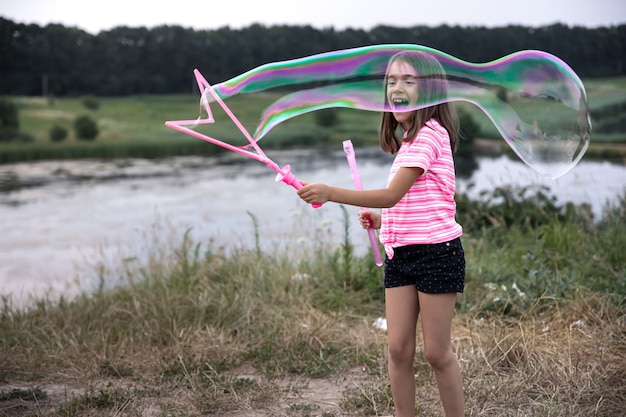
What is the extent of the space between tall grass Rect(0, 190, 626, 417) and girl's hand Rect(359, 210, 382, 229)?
83cm

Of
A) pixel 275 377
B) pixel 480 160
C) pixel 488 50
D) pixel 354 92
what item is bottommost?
pixel 275 377

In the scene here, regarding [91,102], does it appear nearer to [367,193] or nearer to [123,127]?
[123,127]

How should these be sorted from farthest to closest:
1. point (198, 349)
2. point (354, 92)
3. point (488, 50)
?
point (488, 50) < point (198, 349) < point (354, 92)

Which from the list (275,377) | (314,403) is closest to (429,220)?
(314,403)

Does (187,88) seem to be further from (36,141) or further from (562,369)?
(562,369)

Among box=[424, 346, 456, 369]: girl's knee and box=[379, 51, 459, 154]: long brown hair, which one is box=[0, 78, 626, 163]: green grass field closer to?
box=[379, 51, 459, 154]: long brown hair

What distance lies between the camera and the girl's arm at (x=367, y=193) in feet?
6.52

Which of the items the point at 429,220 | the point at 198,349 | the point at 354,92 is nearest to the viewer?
A: the point at 429,220

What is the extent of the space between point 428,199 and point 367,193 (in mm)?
234

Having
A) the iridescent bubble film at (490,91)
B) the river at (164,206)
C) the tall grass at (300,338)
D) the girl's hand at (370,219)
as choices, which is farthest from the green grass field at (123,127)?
the girl's hand at (370,219)

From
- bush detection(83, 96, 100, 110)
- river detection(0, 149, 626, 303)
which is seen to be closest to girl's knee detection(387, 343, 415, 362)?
river detection(0, 149, 626, 303)

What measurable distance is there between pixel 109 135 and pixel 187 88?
3.33 meters

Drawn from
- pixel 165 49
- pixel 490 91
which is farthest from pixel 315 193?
pixel 165 49

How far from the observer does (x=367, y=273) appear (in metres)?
4.30
